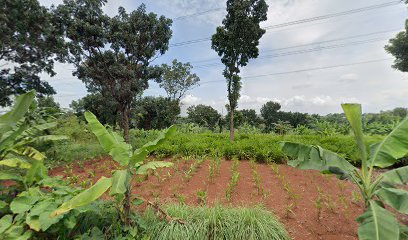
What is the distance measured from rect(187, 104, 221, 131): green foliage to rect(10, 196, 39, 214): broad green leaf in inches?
1193

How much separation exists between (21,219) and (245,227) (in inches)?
126

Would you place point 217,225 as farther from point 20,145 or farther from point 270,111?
point 270,111

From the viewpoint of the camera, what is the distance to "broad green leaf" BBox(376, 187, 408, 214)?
9.02 feet

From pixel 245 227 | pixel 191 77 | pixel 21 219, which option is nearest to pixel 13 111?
pixel 21 219

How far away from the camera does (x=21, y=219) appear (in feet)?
10.2

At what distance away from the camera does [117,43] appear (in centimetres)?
1340

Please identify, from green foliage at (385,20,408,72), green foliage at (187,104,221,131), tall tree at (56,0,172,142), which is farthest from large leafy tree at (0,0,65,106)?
green foliage at (385,20,408,72)

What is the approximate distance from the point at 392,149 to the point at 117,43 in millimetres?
13624

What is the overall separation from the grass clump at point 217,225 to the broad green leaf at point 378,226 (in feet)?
4.00

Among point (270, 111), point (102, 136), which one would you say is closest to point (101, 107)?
point (102, 136)

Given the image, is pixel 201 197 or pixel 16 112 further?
pixel 201 197

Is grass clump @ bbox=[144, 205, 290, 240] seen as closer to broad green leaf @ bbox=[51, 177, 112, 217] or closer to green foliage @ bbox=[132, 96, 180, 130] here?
broad green leaf @ bbox=[51, 177, 112, 217]

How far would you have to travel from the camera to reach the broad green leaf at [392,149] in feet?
11.0

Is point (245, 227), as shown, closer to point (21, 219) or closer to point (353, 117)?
point (353, 117)
